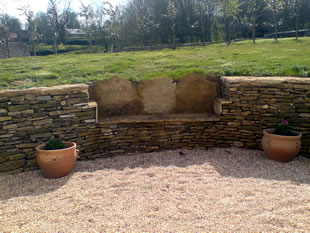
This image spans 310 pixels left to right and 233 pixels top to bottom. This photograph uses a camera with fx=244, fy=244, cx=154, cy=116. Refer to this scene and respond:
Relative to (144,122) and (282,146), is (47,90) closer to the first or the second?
(144,122)

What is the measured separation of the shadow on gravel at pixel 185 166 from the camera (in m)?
3.99

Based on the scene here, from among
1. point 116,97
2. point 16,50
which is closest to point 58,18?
point 16,50

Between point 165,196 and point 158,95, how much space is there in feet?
8.99

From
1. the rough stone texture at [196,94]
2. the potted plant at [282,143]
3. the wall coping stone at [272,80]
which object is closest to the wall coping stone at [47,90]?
the rough stone texture at [196,94]

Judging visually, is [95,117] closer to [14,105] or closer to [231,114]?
[14,105]

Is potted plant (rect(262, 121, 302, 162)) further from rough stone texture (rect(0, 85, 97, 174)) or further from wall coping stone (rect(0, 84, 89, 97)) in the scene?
wall coping stone (rect(0, 84, 89, 97))

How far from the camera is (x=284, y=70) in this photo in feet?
18.7

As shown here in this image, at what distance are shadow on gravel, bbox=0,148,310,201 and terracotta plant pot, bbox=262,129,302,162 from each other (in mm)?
130

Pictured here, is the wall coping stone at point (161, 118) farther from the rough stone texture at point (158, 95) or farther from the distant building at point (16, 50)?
the distant building at point (16, 50)

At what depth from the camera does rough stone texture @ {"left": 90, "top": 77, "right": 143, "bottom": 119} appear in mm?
5543

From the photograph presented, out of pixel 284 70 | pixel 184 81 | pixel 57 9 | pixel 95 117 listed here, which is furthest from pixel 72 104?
pixel 57 9

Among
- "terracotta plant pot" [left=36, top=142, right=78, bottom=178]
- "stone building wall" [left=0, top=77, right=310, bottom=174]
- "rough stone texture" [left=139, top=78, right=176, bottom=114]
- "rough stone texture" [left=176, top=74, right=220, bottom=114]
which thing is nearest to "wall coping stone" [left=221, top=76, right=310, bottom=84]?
"stone building wall" [left=0, top=77, right=310, bottom=174]

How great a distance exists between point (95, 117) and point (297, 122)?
414 centimetres

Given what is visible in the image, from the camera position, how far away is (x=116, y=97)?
561 cm
